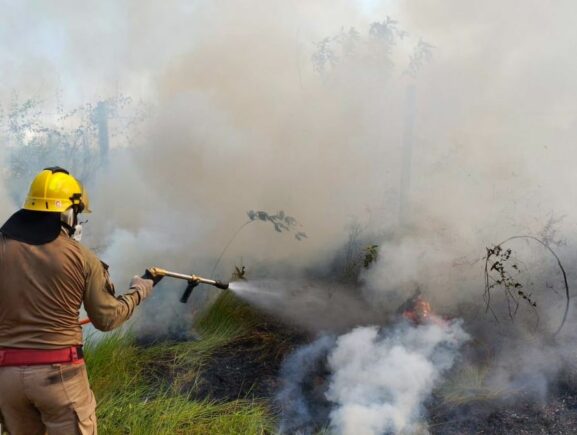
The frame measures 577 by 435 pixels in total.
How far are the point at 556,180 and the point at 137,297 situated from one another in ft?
14.9

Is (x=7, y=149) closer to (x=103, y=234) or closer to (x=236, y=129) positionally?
(x=103, y=234)

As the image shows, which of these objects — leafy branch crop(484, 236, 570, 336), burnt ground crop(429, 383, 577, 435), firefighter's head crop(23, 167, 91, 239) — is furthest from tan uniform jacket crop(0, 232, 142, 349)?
leafy branch crop(484, 236, 570, 336)

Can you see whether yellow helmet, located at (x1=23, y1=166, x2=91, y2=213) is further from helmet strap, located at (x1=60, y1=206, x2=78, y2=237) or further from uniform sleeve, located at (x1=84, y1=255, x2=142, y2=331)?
uniform sleeve, located at (x1=84, y1=255, x2=142, y2=331)

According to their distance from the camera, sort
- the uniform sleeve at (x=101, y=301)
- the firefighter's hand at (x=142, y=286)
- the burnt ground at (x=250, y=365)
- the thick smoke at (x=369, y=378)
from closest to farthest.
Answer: the uniform sleeve at (x=101, y=301) → the firefighter's hand at (x=142, y=286) → the thick smoke at (x=369, y=378) → the burnt ground at (x=250, y=365)

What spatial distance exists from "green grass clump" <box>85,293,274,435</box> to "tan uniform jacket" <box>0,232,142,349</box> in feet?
3.78

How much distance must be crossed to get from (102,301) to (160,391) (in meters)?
1.50

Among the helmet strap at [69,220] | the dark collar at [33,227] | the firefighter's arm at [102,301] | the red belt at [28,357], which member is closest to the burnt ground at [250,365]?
the firefighter's arm at [102,301]

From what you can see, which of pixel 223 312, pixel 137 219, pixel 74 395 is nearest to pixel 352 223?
pixel 223 312

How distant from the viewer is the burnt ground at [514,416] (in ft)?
11.2

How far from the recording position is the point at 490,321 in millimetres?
4613

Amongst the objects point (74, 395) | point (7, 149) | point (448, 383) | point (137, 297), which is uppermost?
point (7, 149)

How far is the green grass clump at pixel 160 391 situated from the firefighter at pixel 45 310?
905 mm

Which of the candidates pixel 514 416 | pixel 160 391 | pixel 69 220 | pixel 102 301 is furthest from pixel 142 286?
pixel 514 416

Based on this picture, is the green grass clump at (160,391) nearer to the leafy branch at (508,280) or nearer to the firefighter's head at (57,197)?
the firefighter's head at (57,197)
